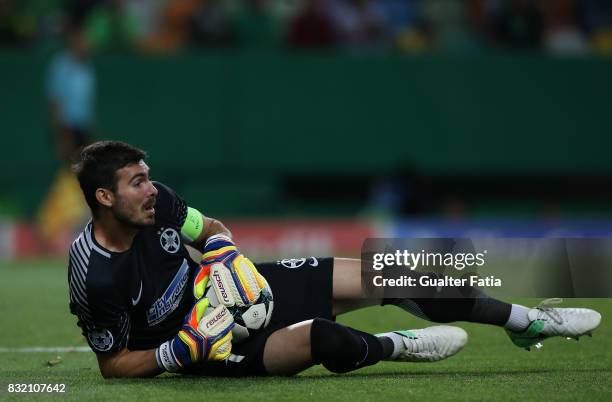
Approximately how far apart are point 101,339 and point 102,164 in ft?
2.63

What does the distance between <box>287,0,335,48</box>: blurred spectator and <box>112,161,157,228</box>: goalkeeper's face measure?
10.5 metres


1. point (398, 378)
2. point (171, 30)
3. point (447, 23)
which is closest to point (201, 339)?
point (398, 378)

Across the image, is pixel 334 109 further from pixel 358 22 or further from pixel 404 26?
pixel 404 26

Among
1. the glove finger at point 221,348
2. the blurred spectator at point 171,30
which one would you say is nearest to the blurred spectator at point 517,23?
the blurred spectator at point 171,30

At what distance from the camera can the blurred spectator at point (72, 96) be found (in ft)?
47.6

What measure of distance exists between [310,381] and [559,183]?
11397mm

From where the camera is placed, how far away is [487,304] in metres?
5.77

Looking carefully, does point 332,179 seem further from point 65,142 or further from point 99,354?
point 99,354

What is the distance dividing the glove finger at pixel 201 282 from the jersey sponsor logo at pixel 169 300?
114 mm

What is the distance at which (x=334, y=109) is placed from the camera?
1609 centimetres

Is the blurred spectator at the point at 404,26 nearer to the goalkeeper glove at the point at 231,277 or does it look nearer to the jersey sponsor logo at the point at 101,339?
the goalkeeper glove at the point at 231,277

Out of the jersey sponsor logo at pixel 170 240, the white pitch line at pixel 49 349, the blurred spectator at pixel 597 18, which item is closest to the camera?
the jersey sponsor logo at pixel 170 240

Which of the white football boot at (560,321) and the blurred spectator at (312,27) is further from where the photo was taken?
the blurred spectator at (312,27)

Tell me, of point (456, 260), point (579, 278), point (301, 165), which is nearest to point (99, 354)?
point (456, 260)
